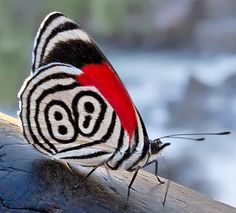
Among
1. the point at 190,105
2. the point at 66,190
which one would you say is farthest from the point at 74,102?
the point at 190,105

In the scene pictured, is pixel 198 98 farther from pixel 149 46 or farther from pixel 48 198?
pixel 48 198

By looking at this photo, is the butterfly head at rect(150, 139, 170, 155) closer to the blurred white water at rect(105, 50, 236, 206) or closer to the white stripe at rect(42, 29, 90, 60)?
the white stripe at rect(42, 29, 90, 60)

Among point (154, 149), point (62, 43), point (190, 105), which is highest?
point (62, 43)

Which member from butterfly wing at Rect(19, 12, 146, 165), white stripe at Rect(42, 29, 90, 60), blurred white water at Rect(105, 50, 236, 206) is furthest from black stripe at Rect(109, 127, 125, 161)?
blurred white water at Rect(105, 50, 236, 206)

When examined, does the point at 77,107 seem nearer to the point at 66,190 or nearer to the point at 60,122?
the point at 60,122

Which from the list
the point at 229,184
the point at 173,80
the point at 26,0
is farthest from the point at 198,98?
the point at 26,0

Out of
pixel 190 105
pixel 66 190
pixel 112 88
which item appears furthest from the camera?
pixel 190 105
